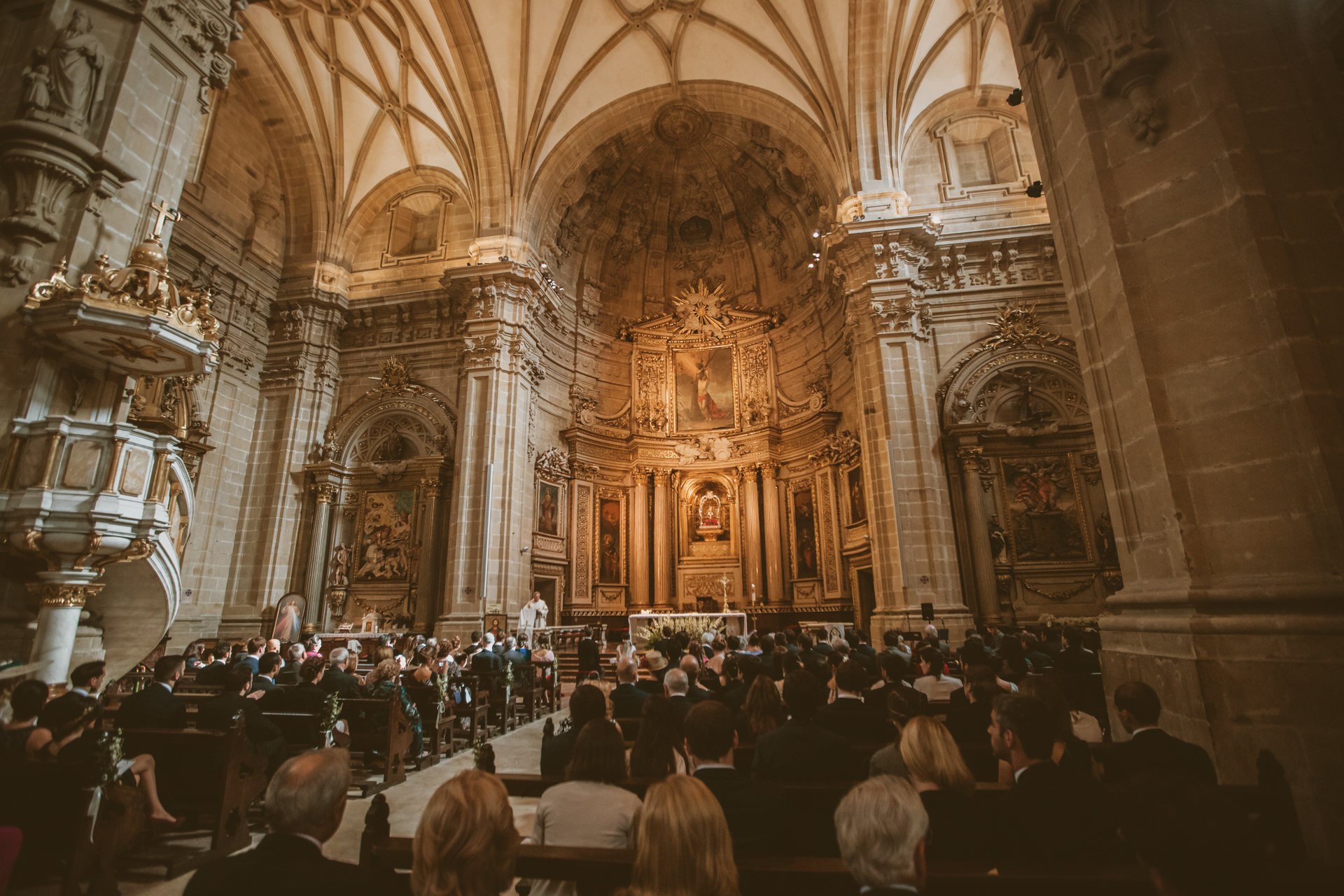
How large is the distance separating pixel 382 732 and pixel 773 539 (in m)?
14.1

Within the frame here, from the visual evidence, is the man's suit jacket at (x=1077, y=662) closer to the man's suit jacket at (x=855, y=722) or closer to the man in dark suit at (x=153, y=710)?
the man's suit jacket at (x=855, y=722)

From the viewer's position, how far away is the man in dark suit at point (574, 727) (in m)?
3.62

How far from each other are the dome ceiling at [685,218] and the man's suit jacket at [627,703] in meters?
16.1

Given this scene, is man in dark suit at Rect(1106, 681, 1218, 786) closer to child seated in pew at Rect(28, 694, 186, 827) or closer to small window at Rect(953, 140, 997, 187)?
child seated in pew at Rect(28, 694, 186, 827)

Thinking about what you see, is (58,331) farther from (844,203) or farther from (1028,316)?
(1028,316)

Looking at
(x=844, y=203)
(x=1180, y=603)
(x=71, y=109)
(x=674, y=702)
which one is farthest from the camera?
(x=844, y=203)

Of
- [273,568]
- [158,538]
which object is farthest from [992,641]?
[273,568]

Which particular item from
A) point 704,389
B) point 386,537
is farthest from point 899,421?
point 386,537

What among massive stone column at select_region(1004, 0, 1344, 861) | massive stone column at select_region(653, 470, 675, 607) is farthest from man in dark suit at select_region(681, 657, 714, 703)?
massive stone column at select_region(653, 470, 675, 607)

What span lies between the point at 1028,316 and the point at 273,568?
18361mm

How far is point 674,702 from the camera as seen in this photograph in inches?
170

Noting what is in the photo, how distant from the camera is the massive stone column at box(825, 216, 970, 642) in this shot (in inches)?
504

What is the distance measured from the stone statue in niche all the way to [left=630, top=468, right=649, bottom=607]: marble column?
15.1 metres

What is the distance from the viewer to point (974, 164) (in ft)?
53.6
